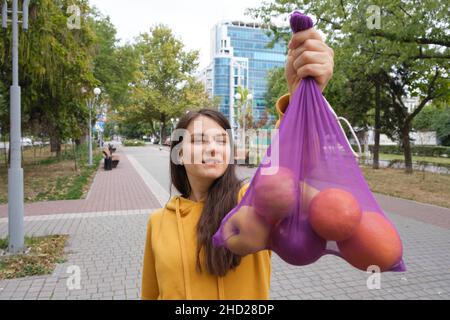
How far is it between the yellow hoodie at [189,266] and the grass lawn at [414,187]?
10.5 m

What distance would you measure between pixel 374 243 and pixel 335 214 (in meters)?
0.14

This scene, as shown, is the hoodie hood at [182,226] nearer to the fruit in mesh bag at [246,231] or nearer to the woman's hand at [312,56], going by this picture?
the fruit in mesh bag at [246,231]

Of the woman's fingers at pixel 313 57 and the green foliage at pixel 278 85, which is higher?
the green foliage at pixel 278 85

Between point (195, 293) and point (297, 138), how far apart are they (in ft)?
2.28

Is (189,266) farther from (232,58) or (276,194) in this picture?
(232,58)

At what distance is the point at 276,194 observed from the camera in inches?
39.8

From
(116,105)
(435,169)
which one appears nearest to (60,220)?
(435,169)

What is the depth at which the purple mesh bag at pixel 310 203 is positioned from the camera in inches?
39.8

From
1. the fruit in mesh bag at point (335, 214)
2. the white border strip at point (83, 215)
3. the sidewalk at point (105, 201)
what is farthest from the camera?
the sidewalk at point (105, 201)

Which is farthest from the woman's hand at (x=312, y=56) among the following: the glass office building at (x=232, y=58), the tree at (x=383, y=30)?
the glass office building at (x=232, y=58)

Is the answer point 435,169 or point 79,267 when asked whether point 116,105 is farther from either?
point 79,267

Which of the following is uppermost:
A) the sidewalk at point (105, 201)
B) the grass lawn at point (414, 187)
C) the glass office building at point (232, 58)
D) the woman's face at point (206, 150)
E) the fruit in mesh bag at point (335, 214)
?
the glass office building at point (232, 58)

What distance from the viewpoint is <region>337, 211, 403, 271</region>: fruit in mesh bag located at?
39.7 inches
